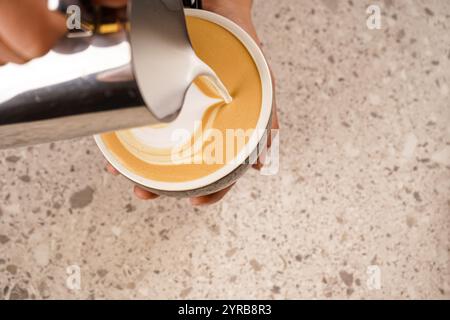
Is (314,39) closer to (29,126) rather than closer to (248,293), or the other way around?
(248,293)

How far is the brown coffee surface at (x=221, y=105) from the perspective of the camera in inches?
15.9

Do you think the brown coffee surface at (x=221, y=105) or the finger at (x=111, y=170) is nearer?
the brown coffee surface at (x=221, y=105)

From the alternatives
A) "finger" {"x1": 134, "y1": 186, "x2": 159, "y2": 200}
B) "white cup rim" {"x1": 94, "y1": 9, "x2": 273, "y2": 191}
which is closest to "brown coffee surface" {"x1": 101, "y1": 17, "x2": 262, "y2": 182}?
"white cup rim" {"x1": 94, "y1": 9, "x2": 273, "y2": 191}

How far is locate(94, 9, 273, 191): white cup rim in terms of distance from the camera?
39cm

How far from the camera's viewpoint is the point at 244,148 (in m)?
0.40

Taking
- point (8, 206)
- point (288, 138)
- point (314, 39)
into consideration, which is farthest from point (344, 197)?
point (8, 206)

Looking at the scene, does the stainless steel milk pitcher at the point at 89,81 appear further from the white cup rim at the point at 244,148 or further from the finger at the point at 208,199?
the finger at the point at 208,199

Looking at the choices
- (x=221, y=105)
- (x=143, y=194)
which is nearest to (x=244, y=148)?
(x=221, y=105)

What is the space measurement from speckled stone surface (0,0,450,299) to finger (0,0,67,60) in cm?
38

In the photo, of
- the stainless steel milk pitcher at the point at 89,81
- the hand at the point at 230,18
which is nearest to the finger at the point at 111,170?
the hand at the point at 230,18

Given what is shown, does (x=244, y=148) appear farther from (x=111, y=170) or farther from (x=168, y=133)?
(x=111, y=170)

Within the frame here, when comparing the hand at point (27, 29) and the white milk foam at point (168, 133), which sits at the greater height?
the hand at point (27, 29)

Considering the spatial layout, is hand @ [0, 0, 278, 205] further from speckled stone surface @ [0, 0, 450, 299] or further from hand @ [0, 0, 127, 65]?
speckled stone surface @ [0, 0, 450, 299]

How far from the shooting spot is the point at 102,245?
57 centimetres
